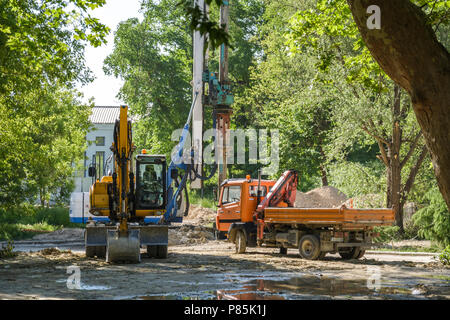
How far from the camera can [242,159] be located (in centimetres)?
4962

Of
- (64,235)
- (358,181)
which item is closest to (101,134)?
(64,235)

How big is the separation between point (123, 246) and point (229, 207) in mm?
5717

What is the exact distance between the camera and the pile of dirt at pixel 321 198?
126 feet

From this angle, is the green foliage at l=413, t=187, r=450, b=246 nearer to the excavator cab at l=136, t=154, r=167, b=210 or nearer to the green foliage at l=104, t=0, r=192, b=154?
the excavator cab at l=136, t=154, r=167, b=210

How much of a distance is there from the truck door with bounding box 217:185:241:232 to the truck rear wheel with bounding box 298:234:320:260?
3059mm

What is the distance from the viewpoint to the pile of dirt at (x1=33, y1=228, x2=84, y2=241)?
3192 centimetres

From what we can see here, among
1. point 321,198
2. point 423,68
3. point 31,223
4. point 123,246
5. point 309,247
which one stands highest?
point 423,68

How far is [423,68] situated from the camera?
27.6 ft

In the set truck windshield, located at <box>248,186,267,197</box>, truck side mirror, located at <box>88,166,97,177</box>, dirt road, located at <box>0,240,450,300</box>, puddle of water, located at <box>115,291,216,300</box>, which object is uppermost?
truck side mirror, located at <box>88,166,97,177</box>

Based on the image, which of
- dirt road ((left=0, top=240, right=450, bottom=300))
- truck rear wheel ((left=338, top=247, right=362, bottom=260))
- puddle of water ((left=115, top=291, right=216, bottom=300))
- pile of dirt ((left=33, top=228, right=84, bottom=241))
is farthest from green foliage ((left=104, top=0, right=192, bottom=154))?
puddle of water ((left=115, top=291, right=216, bottom=300))

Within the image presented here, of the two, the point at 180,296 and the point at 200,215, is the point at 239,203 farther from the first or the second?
the point at 200,215

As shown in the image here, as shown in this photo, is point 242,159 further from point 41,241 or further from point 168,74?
point 41,241

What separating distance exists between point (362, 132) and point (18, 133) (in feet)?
51.9

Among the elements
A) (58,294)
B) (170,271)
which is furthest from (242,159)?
(58,294)
